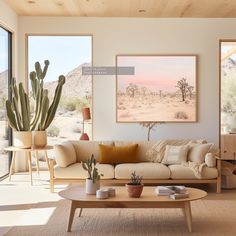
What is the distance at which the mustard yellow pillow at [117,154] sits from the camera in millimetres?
6684

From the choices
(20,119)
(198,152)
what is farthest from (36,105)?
(198,152)

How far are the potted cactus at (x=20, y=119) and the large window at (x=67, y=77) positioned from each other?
1075 mm

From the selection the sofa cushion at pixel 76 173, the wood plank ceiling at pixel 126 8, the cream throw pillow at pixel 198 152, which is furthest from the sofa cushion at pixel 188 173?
the wood plank ceiling at pixel 126 8

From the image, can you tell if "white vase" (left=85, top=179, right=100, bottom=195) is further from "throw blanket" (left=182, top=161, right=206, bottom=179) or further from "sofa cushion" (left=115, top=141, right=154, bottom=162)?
"sofa cushion" (left=115, top=141, right=154, bottom=162)

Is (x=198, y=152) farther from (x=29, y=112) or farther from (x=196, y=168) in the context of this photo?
(x=29, y=112)

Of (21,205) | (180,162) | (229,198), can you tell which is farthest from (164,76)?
(21,205)

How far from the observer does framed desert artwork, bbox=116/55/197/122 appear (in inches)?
319

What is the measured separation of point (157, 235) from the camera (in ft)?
14.1

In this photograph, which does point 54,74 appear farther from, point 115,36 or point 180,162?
point 180,162

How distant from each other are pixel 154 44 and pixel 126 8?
3.25ft

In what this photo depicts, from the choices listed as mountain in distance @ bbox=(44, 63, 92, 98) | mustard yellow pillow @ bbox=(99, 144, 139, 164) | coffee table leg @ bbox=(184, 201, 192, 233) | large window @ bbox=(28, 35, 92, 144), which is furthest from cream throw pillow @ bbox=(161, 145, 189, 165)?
mountain in distance @ bbox=(44, 63, 92, 98)

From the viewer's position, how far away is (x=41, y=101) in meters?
7.40

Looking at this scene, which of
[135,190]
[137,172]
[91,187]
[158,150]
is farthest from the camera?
[158,150]

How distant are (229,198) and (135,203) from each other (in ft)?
6.74
